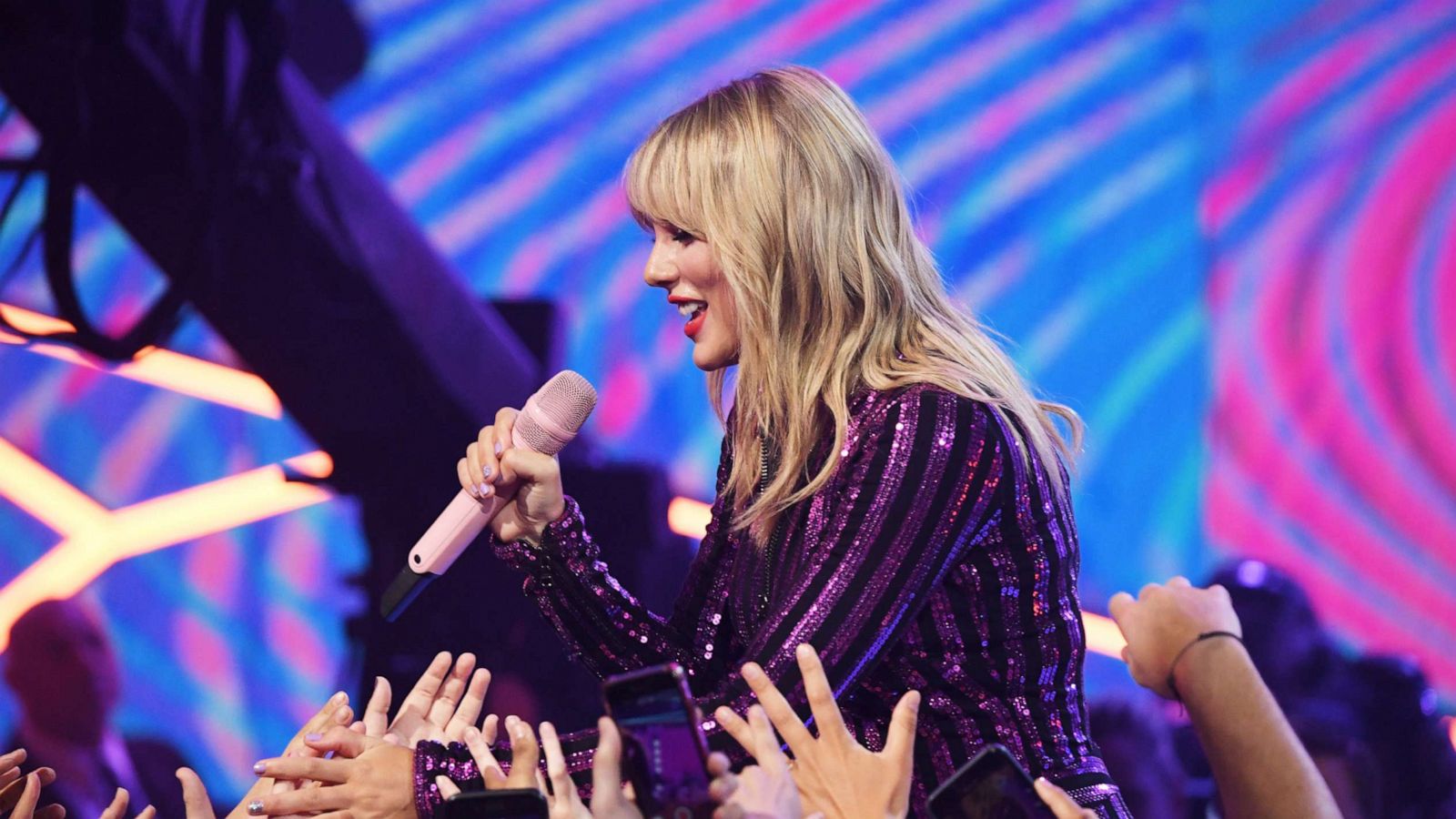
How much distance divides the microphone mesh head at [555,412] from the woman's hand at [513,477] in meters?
0.02

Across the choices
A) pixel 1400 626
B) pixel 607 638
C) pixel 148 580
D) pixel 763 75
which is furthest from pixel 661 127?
pixel 1400 626

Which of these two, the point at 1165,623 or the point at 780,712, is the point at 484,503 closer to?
the point at 780,712

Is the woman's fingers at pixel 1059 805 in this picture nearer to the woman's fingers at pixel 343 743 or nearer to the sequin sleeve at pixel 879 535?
the sequin sleeve at pixel 879 535

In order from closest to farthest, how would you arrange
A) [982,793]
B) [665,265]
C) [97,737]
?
1. [982,793]
2. [665,265]
3. [97,737]

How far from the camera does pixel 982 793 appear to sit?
3.14ft

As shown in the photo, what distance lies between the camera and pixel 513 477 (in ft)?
5.23

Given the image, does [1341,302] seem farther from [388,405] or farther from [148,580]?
[148,580]

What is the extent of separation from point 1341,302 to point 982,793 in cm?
210

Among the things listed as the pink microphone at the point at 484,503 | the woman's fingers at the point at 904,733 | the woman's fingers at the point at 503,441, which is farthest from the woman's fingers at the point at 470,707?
the woman's fingers at the point at 904,733

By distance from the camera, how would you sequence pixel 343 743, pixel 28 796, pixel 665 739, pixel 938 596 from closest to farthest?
pixel 665 739 < pixel 343 743 < pixel 938 596 < pixel 28 796

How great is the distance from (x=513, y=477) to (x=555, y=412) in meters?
0.09

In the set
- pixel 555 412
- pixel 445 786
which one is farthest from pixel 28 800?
pixel 555 412

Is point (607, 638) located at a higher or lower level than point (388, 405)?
lower

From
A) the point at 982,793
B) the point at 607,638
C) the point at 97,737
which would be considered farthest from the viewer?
the point at 97,737
